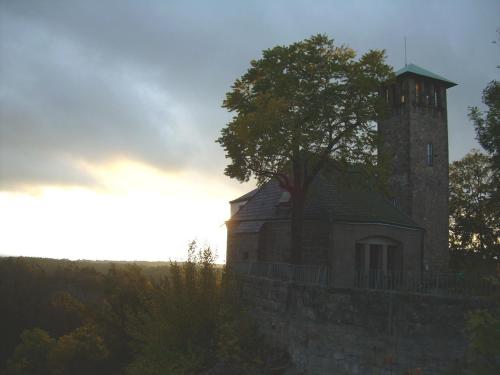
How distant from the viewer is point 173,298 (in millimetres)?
22016

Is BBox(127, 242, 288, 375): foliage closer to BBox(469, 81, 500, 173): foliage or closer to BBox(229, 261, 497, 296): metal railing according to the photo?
BBox(229, 261, 497, 296): metal railing

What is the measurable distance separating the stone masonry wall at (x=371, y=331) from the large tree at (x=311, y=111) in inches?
237

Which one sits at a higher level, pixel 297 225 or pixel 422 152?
pixel 422 152

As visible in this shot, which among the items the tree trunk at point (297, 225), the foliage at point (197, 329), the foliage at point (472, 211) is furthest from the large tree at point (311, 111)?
the foliage at point (472, 211)

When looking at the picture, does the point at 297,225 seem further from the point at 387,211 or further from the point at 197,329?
the point at 387,211

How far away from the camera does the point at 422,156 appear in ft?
104

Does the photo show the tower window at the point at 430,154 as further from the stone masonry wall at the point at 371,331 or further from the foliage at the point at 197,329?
the stone masonry wall at the point at 371,331

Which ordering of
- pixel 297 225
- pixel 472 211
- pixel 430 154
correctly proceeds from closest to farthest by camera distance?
1. pixel 297 225
2. pixel 430 154
3. pixel 472 211

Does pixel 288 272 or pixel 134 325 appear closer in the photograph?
pixel 288 272

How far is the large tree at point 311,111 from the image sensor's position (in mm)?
21859

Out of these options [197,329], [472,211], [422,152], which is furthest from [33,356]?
[472,211]

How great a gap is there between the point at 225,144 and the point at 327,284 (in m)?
9.72

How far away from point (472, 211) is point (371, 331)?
3043cm

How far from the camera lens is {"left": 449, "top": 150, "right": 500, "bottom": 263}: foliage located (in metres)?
38.3
